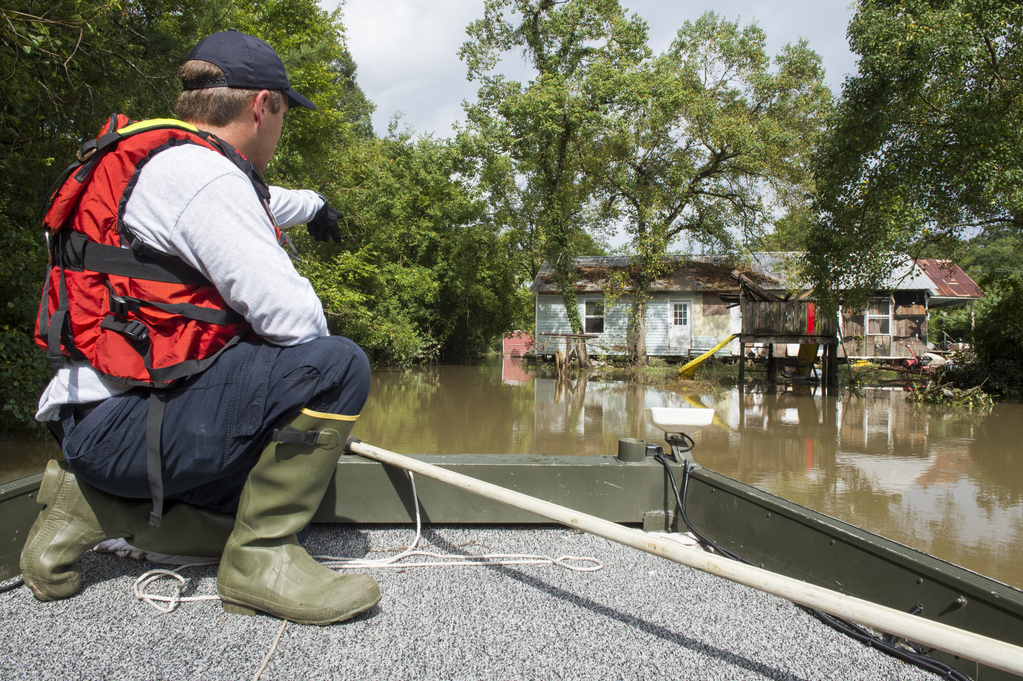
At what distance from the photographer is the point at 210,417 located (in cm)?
156

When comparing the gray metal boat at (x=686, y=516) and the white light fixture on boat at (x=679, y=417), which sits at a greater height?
the white light fixture on boat at (x=679, y=417)

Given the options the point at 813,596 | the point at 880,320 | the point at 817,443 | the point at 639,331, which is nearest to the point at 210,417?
the point at 813,596

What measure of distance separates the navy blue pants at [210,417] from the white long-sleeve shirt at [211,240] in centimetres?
7

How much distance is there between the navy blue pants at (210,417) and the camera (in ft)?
5.09

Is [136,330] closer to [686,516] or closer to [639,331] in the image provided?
[686,516]

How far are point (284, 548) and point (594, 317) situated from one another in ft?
78.2

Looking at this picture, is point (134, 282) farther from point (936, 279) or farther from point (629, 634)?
point (936, 279)

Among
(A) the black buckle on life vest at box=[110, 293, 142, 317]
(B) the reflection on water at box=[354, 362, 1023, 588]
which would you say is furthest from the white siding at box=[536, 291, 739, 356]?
(A) the black buckle on life vest at box=[110, 293, 142, 317]

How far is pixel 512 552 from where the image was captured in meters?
2.28

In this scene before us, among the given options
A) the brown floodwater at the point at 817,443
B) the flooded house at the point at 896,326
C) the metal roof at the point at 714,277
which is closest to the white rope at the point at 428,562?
the brown floodwater at the point at 817,443

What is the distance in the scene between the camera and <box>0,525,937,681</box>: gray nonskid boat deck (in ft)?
4.84

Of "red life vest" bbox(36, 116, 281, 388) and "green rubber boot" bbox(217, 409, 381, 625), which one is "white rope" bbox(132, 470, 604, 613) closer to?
"green rubber boot" bbox(217, 409, 381, 625)

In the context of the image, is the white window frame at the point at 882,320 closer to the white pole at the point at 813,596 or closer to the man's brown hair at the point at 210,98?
the white pole at the point at 813,596

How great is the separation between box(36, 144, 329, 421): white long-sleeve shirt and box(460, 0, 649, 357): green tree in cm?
1853
